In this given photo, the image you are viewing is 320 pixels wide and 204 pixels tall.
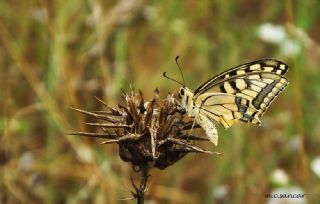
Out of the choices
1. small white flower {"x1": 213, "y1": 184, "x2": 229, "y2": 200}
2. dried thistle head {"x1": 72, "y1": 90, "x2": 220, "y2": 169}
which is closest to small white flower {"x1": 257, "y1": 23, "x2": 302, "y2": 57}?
small white flower {"x1": 213, "y1": 184, "x2": 229, "y2": 200}

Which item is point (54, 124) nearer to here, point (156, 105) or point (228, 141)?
point (228, 141)

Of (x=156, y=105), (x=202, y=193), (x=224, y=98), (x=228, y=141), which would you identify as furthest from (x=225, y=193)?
(x=156, y=105)

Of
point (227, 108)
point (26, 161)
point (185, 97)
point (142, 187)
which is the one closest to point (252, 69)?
point (227, 108)

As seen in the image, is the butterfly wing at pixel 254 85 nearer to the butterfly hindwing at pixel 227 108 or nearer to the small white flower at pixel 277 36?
the butterfly hindwing at pixel 227 108

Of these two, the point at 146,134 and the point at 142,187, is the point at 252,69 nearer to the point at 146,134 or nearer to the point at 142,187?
the point at 146,134

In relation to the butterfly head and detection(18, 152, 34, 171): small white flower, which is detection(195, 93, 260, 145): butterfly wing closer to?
the butterfly head

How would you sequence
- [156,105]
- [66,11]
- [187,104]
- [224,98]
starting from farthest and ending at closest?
[66,11], [224,98], [187,104], [156,105]
